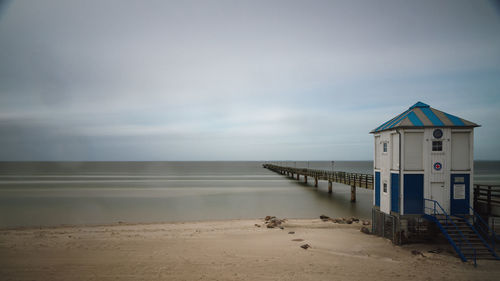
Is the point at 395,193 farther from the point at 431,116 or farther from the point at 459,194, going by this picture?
the point at 431,116

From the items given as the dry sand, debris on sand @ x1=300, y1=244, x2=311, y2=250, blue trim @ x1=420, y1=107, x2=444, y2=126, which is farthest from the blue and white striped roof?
debris on sand @ x1=300, y1=244, x2=311, y2=250

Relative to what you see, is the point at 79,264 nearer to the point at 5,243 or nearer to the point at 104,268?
the point at 104,268

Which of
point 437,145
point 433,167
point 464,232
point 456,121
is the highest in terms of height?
point 456,121

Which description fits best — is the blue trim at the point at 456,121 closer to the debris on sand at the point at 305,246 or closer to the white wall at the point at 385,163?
the white wall at the point at 385,163

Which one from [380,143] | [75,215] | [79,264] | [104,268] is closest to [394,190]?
[380,143]

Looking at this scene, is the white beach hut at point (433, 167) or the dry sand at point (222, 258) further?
the white beach hut at point (433, 167)

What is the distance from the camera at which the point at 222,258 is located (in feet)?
36.8

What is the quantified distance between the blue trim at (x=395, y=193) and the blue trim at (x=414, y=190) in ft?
1.09

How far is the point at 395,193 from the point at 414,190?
746mm

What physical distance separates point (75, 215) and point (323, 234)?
64.8ft

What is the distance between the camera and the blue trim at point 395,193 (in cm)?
1248

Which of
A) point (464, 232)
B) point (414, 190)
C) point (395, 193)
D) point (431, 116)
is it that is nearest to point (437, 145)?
point (431, 116)

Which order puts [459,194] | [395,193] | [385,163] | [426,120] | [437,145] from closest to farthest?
[459,194] → [437,145] → [426,120] → [395,193] → [385,163]

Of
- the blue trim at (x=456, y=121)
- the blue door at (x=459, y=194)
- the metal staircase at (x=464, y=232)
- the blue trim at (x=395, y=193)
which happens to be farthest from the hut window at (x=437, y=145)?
the metal staircase at (x=464, y=232)
